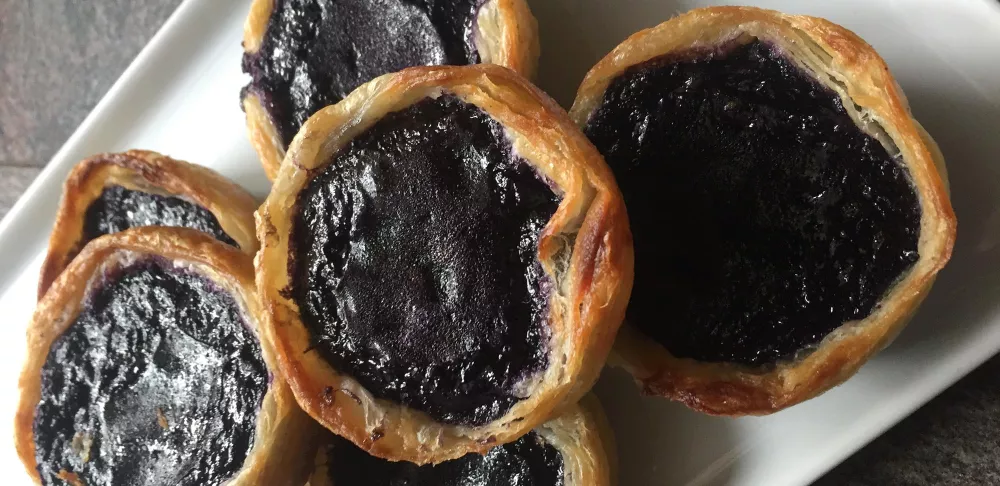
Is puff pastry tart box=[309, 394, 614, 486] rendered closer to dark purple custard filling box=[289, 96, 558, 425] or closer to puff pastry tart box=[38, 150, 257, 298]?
dark purple custard filling box=[289, 96, 558, 425]

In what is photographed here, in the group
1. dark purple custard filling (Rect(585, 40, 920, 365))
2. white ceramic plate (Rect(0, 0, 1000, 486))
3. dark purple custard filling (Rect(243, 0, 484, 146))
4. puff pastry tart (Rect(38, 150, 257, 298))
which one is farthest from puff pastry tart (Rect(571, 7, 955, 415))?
puff pastry tart (Rect(38, 150, 257, 298))

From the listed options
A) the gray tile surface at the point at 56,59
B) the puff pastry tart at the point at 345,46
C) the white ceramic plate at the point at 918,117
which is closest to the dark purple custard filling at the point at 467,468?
the white ceramic plate at the point at 918,117

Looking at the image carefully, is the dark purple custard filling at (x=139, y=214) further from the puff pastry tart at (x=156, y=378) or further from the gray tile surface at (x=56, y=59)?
the gray tile surface at (x=56, y=59)

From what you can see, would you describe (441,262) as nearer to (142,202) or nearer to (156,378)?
(156,378)

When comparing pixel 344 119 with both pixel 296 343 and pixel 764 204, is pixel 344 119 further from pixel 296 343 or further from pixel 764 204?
pixel 764 204

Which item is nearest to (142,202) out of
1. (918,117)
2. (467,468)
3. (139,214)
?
(139,214)

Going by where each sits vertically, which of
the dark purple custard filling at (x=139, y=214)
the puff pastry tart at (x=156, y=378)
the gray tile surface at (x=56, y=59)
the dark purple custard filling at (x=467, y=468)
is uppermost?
the gray tile surface at (x=56, y=59)
